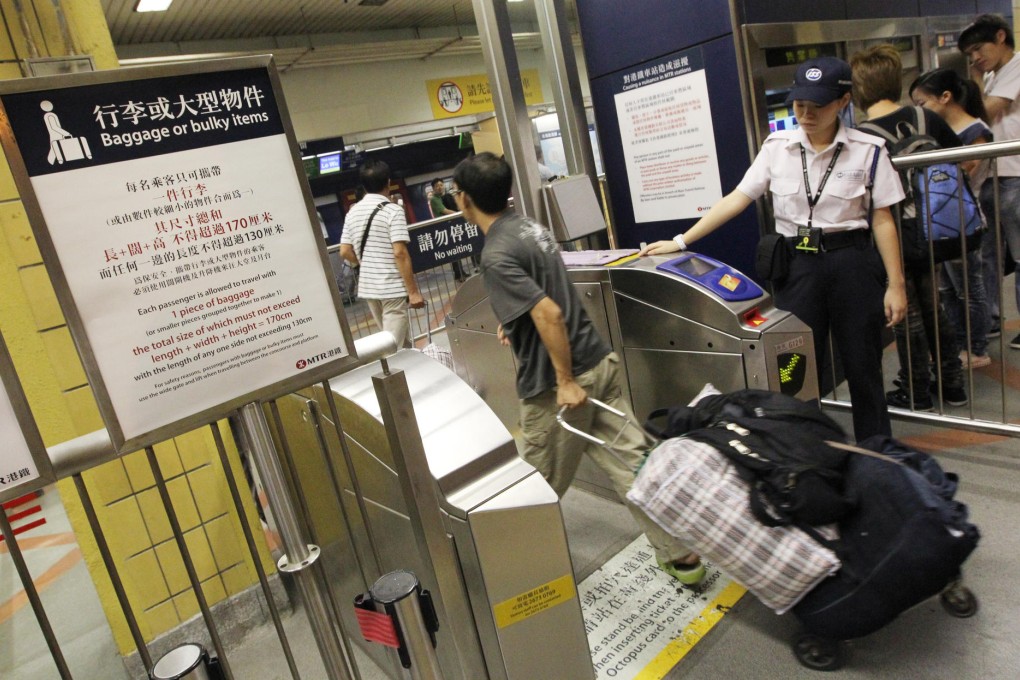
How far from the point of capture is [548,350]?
7.35ft

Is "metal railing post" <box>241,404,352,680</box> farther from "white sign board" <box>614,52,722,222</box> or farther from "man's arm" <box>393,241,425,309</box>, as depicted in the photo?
"man's arm" <box>393,241,425,309</box>

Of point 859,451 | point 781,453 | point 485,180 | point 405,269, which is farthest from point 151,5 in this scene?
Answer: point 859,451

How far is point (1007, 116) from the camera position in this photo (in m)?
3.68

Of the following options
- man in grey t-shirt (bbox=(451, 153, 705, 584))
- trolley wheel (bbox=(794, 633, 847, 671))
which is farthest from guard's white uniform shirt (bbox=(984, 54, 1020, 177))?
trolley wheel (bbox=(794, 633, 847, 671))

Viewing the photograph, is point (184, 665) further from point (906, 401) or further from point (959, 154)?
point (906, 401)

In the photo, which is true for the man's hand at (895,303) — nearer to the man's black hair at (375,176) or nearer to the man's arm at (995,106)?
the man's arm at (995,106)

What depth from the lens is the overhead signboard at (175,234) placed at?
3.00 feet

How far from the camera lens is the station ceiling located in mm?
7898

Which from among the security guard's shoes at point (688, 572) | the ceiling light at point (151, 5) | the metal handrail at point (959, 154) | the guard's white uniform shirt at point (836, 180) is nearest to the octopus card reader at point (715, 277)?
the guard's white uniform shirt at point (836, 180)

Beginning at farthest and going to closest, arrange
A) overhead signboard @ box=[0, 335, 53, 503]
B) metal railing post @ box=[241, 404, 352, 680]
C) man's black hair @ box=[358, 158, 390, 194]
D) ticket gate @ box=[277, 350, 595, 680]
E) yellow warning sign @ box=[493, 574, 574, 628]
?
man's black hair @ box=[358, 158, 390, 194] < yellow warning sign @ box=[493, 574, 574, 628] < ticket gate @ box=[277, 350, 595, 680] < metal railing post @ box=[241, 404, 352, 680] < overhead signboard @ box=[0, 335, 53, 503]

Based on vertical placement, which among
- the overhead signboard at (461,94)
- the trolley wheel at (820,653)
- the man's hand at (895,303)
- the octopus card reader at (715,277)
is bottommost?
the trolley wheel at (820,653)

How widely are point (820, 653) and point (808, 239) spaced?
1460 mm

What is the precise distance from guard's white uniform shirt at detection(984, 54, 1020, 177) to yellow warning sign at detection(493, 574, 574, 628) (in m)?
3.36

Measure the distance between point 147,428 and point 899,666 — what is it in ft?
6.58
